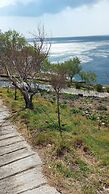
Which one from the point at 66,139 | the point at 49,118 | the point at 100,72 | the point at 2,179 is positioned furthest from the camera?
the point at 100,72

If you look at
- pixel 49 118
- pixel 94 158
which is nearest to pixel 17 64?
pixel 49 118

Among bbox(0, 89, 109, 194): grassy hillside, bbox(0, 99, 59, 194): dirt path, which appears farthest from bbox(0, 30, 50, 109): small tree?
bbox(0, 99, 59, 194): dirt path

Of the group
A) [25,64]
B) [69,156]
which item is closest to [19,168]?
[69,156]

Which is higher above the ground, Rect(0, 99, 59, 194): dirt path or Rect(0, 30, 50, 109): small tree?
Rect(0, 30, 50, 109): small tree

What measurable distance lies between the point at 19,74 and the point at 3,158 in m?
12.3

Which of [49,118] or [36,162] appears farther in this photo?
[49,118]

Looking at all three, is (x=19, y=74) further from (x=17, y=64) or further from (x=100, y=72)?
(x=100, y=72)

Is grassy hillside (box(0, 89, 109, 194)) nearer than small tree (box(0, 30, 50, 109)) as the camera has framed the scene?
Yes

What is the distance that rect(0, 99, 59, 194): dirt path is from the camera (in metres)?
10.3

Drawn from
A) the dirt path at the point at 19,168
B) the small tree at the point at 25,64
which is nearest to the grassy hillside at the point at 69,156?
the dirt path at the point at 19,168

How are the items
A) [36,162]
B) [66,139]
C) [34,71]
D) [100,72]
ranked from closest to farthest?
[36,162] → [66,139] → [34,71] → [100,72]

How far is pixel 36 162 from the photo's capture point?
12367mm

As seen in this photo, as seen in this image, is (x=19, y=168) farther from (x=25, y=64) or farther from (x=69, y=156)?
(x=25, y=64)

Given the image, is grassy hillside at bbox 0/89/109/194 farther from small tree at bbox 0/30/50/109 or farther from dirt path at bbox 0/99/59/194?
small tree at bbox 0/30/50/109
